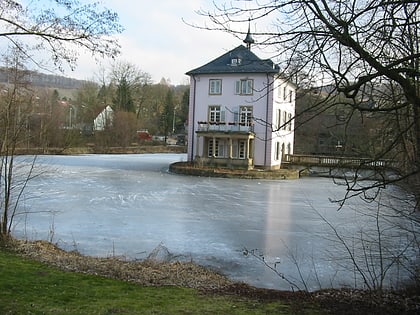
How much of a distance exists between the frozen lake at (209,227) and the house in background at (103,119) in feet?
139

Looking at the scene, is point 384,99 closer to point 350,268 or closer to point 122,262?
point 350,268

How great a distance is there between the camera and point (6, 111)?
7.66 metres

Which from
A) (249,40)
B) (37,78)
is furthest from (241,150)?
(249,40)

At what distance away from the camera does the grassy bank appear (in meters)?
4.39

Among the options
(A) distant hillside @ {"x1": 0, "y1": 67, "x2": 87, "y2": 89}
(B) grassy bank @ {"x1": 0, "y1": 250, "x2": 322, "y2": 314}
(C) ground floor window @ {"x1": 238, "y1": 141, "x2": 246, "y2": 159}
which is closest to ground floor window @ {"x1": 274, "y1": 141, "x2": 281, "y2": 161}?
(C) ground floor window @ {"x1": 238, "y1": 141, "x2": 246, "y2": 159}

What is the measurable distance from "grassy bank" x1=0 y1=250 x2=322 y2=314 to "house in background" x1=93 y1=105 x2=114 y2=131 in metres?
57.1

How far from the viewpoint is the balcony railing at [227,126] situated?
35.2 meters

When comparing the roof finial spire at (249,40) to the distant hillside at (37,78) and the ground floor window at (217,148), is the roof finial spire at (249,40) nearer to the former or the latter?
the distant hillside at (37,78)

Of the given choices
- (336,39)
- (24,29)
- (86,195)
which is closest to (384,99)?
(336,39)

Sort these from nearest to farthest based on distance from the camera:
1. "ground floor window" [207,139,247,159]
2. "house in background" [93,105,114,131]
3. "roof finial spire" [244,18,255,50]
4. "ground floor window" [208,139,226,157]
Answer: "roof finial spire" [244,18,255,50], "ground floor window" [207,139,247,159], "ground floor window" [208,139,226,157], "house in background" [93,105,114,131]

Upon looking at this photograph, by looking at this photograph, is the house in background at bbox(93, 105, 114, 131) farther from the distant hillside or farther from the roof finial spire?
the roof finial spire

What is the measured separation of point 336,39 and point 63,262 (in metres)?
5.31

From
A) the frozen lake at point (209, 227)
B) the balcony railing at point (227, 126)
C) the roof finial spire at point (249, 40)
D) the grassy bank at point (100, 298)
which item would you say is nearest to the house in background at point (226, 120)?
the balcony railing at point (227, 126)

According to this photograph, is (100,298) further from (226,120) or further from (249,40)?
(226,120)
